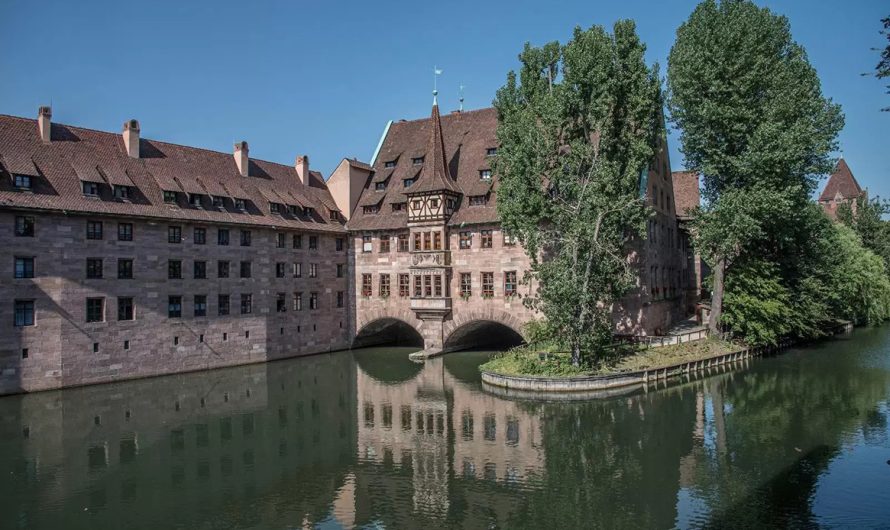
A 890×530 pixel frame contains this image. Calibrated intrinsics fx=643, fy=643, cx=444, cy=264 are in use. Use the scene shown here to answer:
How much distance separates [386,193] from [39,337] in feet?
75.0

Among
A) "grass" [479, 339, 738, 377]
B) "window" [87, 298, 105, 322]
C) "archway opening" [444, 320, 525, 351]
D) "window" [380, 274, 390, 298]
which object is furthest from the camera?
"window" [380, 274, 390, 298]

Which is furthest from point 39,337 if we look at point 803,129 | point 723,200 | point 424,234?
point 803,129

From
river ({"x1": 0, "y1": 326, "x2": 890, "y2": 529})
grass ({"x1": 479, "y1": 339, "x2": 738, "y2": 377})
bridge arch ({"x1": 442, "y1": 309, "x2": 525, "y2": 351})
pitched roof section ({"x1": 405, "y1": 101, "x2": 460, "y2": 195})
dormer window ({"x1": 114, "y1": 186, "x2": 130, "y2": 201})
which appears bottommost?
river ({"x1": 0, "y1": 326, "x2": 890, "y2": 529})

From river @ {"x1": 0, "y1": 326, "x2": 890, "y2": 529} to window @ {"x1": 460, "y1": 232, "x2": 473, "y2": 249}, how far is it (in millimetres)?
10211

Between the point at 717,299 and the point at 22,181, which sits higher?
the point at 22,181

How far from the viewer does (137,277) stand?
1345 inches

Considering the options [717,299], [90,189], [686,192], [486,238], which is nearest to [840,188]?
[686,192]

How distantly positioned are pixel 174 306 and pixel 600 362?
23.2 metres

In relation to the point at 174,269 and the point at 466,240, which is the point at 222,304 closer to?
the point at 174,269

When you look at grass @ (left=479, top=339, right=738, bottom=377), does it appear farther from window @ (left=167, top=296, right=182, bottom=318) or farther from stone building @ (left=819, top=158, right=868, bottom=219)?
stone building @ (left=819, top=158, right=868, bottom=219)

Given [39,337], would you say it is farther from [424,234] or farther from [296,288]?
[424,234]

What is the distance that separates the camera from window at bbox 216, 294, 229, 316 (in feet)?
124

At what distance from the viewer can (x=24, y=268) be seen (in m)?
30.1

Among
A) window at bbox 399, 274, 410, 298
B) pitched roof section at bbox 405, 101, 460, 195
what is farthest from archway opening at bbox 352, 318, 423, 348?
pitched roof section at bbox 405, 101, 460, 195
